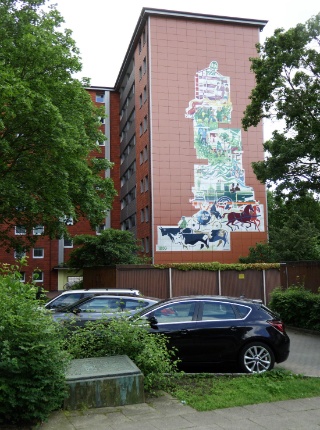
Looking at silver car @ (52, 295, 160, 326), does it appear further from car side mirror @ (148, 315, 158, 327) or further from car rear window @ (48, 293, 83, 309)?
car rear window @ (48, 293, 83, 309)

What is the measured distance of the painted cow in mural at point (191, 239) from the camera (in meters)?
38.8

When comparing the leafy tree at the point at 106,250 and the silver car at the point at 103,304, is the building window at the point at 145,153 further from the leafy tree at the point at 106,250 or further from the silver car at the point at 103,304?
the silver car at the point at 103,304

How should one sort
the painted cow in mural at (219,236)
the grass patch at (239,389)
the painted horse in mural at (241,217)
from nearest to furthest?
the grass patch at (239,389)
the painted cow in mural at (219,236)
the painted horse in mural at (241,217)

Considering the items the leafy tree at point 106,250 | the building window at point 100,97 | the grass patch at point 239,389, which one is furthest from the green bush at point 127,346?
the building window at point 100,97

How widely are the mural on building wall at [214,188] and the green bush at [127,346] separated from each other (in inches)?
1226

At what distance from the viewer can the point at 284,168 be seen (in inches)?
725

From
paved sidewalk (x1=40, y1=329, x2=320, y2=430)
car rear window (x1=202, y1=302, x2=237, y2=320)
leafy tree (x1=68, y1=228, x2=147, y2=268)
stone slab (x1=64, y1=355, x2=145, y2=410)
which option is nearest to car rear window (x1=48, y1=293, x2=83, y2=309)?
car rear window (x1=202, y1=302, x2=237, y2=320)

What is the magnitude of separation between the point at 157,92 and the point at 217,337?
34289 millimetres

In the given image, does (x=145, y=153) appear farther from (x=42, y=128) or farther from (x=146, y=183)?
(x=42, y=128)

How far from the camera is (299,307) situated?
16.7 metres

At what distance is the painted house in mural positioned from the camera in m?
39.2

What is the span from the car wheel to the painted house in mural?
96.4 ft

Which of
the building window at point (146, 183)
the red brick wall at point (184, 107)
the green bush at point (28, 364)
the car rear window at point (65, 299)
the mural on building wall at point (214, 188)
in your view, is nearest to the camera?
the green bush at point (28, 364)

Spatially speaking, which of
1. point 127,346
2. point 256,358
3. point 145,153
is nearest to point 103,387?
point 127,346
